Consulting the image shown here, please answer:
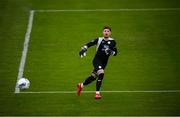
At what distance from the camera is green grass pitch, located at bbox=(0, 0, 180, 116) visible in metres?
21.3

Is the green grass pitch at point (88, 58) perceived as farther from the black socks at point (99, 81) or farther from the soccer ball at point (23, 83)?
the black socks at point (99, 81)

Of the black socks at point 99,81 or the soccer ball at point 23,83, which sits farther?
the soccer ball at point 23,83

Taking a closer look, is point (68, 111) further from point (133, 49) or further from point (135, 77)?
point (133, 49)

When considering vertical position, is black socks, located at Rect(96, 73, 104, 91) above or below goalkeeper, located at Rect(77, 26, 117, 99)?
below

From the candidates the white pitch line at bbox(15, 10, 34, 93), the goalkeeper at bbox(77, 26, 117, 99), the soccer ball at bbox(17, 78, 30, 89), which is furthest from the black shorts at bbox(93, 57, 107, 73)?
the white pitch line at bbox(15, 10, 34, 93)

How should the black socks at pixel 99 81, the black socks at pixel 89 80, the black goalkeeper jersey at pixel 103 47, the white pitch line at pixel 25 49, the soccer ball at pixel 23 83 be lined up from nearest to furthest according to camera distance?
the black socks at pixel 99 81, the black goalkeeper jersey at pixel 103 47, the black socks at pixel 89 80, the soccer ball at pixel 23 83, the white pitch line at pixel 25 49

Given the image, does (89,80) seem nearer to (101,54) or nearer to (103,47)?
(101,54)

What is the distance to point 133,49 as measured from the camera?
2575cm

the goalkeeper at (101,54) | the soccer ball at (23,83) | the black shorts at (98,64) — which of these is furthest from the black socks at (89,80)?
the soccer ball at (23,83)

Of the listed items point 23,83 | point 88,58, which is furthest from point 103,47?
point 88,58

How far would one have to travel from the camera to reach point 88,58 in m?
25.2

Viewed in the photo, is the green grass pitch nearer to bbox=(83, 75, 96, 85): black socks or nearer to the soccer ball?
the soccer ball

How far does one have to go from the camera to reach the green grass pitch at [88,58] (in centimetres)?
2131

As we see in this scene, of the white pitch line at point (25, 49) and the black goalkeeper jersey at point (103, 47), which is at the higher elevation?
the white pitch line at point (25, 49)
